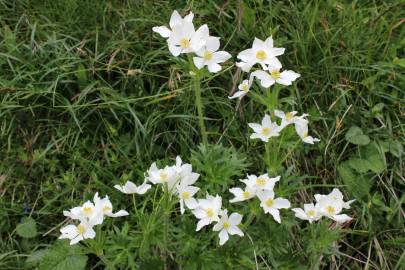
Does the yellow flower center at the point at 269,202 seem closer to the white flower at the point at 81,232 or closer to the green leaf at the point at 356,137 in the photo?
the white flower at the point at 81,232

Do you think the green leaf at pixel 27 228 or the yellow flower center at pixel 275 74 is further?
the green leaf at pixel 27 228

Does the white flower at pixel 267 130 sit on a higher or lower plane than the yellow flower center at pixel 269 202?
higher

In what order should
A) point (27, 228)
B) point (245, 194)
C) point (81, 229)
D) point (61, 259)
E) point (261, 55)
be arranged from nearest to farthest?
1. point (81, 229)
2. point (245, 194)
3. point (261, 55)
4. point (61, 259)
5. point (27, 228)

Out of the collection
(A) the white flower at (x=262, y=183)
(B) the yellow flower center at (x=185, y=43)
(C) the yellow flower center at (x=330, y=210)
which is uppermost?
(B) the yellow flower center at (x=185, y=43)

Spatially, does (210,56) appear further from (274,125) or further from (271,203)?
(271,203)

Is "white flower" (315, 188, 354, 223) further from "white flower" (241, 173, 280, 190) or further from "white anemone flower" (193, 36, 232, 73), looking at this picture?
"white anemone flower" (193, 36, 232, 73)

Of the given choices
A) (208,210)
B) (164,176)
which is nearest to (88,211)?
(164,176)

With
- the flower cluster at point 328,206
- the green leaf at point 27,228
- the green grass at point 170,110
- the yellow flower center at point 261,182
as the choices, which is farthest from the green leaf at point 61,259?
the flower cluster at point 328,206
